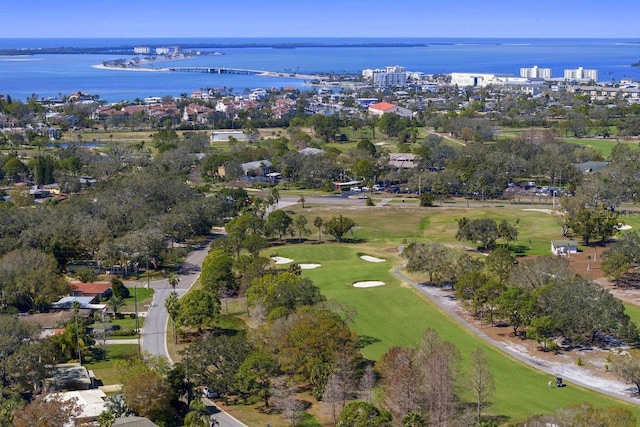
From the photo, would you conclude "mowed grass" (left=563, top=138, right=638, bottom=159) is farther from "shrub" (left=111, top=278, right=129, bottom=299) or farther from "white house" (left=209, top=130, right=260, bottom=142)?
"shrub" (left=111, top=278, right=129, bottom=299)

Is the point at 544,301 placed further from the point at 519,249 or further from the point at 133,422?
the point at 133,422

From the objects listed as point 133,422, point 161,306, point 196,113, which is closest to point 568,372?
point 133,422

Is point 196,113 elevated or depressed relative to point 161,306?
elevated

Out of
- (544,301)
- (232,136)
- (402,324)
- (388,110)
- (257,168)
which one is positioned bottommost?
(402,324)

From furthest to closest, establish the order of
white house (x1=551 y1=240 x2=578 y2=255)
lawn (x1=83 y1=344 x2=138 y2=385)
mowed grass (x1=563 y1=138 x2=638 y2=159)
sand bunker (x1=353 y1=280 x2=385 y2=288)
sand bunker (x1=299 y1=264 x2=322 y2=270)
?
mowed grass (x1=563 y1=138 x2=638 y2=159) → white house (x1=551 y1=240 x2=578 y2=255) → sand bunker (x1=299 y1=264 x2=322 y2=270) → sand bunker (x1=353 y1=280 x2=385 y2=288) → lawn (x1=83 y1=344 x2=138 y2=385)

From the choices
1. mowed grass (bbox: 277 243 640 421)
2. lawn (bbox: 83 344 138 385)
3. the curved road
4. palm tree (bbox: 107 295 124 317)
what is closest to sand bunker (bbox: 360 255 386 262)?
mowed grass (bbox: 277 243 640 421)

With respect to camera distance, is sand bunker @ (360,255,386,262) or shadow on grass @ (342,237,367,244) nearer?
sand bunker @ (360,255,386,262)

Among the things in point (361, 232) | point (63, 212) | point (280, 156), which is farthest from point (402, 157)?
point (63, 212)
